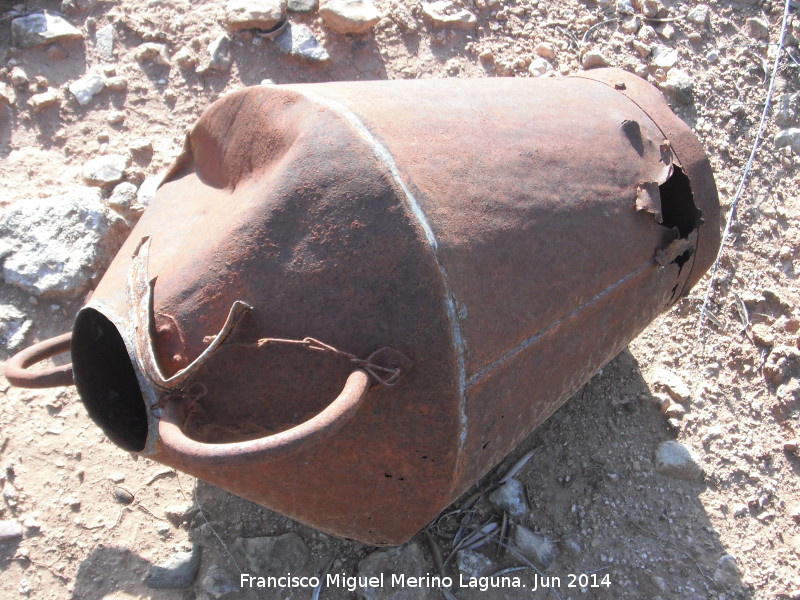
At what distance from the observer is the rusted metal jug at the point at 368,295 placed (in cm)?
151

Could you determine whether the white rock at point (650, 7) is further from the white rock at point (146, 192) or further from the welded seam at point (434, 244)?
the welded seam at point (434, 244)

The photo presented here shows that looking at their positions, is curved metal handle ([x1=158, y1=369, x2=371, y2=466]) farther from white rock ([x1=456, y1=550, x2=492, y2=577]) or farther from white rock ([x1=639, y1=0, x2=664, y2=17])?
white rock ([x1=639, y1=0, x2=664, y2=17])

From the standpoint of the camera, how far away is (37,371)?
1854 mm

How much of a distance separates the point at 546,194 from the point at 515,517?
1.22 meters

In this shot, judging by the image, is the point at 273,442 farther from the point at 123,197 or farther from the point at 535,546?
the point at 123,197

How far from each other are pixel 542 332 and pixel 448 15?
259 centimetres

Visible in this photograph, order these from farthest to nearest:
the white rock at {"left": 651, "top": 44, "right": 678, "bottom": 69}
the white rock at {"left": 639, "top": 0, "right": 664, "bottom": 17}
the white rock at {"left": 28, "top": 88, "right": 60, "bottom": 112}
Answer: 1. the white rock at {"left": 639, "top": 0, "right": 664, "bottom": 17}
2. the white rock at {"left": 651, "top": 44, "right": 678, "bottom": 69}
3. the white rock at {"left": 28, "top": 88, "right": 60, "bottom": 112}

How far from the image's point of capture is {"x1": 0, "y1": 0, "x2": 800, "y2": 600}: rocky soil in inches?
89.4

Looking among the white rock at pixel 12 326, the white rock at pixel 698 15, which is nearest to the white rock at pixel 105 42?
the white rock at pixel 12 326

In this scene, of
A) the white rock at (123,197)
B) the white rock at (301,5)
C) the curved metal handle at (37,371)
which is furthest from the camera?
the white rock at (301,5)

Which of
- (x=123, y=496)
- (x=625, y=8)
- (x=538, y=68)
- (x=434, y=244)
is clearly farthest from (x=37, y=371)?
(x=625, y=8)

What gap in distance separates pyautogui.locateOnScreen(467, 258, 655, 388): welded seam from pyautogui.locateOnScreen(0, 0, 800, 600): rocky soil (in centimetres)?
88

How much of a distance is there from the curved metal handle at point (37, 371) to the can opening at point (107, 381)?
0.04 meters

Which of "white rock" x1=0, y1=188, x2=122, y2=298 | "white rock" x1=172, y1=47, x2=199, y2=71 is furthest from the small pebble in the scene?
"white rock" x1=172, y1=47, x2=199, y2=71
